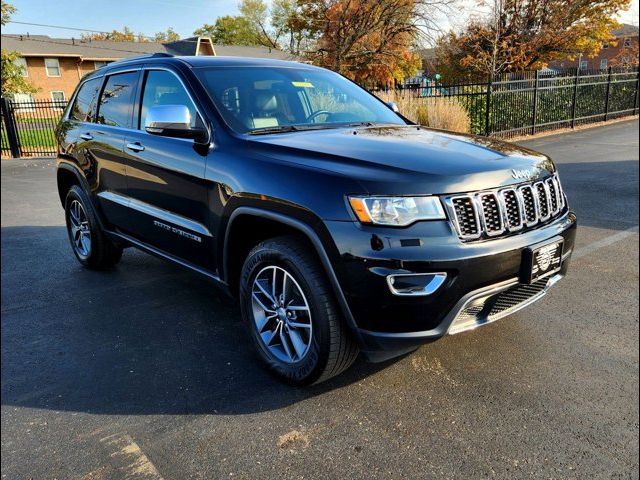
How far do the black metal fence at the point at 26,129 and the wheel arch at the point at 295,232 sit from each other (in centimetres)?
1394

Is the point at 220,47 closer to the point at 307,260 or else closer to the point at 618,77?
the point at 618,77

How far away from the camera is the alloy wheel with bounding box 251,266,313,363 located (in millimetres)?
2830

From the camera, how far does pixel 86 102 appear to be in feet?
15.9

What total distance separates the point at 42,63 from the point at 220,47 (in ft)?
46.2

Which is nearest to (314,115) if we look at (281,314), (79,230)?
(281,314)

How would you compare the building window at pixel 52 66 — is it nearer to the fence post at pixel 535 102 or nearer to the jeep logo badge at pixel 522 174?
the fence post at pixel 535 102

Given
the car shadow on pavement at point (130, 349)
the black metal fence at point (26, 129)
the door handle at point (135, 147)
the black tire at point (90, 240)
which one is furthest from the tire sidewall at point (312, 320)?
the black metal fence at point (26, 129)

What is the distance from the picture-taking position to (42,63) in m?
40.5

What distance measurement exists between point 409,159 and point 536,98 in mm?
14510

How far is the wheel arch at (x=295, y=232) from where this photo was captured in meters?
2.50

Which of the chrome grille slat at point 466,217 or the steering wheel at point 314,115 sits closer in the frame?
the chrome grille slat at point 466,217

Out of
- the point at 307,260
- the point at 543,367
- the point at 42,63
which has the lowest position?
the point at 543,367

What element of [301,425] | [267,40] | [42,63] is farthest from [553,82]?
[42,63]

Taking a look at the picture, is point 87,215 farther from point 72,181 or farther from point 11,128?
point 11,128
